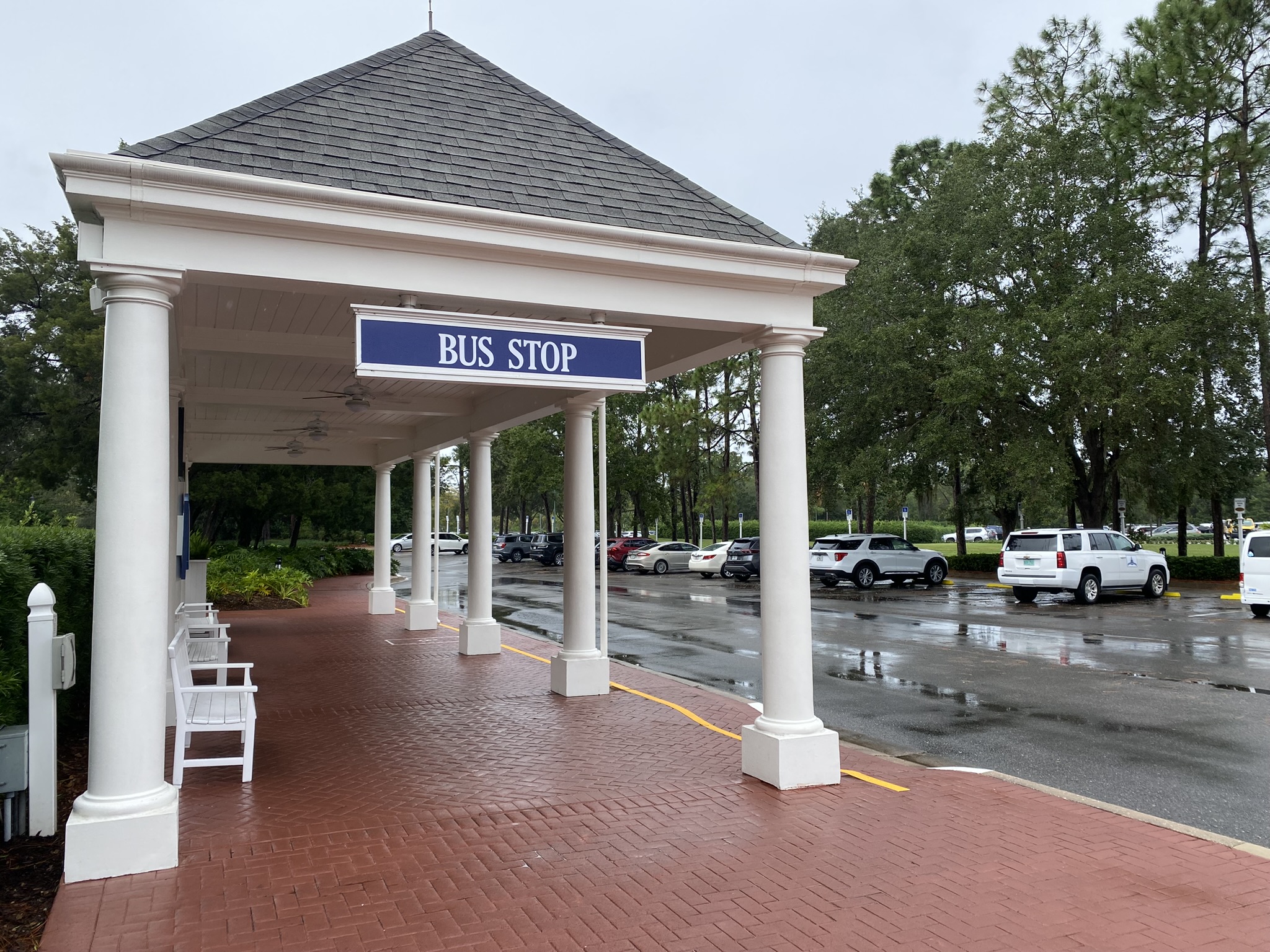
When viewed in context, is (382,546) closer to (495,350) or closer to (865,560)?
(865,560)

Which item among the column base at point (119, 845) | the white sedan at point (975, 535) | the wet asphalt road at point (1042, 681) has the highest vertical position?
the column base at point (119, 845)

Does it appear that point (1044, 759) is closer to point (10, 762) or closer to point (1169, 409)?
point (10, 762)

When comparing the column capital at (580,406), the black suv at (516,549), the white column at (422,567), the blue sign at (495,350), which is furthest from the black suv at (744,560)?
the blue sign at (495,350)

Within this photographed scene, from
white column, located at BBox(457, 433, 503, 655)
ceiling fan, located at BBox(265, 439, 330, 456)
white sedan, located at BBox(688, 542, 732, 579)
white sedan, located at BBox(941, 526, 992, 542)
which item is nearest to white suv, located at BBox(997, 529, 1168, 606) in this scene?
white sedan, located at BBox(688, 542, 732, 579)

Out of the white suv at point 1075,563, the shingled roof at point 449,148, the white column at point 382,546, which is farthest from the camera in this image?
the white suv at point 1075,563

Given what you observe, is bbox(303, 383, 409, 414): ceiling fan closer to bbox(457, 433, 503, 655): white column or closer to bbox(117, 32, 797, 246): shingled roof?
bbox(457, 433, 503, 655): white column

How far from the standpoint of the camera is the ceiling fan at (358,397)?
1016cm

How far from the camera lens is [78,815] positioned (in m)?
4.89

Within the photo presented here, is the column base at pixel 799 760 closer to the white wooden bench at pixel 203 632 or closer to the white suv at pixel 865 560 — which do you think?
the white wooden bench at pixel 203 632

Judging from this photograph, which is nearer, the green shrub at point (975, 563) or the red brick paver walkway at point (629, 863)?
the red brick paver walkway at point (629, 863)

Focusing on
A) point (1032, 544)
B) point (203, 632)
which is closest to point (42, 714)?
point (203, 632)

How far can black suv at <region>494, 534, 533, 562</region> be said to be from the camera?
4803cm

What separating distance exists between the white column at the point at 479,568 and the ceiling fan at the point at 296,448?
16.2ft

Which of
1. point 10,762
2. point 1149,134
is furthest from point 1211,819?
point 1149,134
